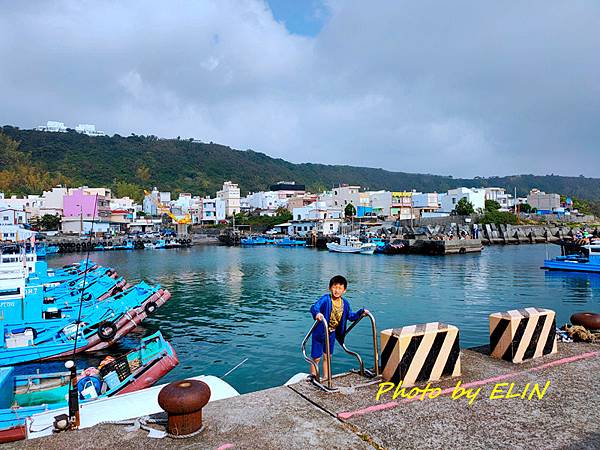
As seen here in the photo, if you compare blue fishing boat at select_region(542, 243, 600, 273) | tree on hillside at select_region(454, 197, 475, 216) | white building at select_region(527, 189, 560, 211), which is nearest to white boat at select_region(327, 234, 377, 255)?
blue fishing boat at select_region(542, 243, 600, 273)

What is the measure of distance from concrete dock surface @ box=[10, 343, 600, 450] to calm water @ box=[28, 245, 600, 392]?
254 inches

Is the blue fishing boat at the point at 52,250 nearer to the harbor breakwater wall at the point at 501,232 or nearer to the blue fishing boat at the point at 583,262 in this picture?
the harbor breakwater wall at the point at 501,232

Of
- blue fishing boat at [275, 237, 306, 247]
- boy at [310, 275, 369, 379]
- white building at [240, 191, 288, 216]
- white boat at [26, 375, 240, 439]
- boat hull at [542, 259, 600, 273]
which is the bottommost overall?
blue fishing boat at [275, 237, 306, 247]

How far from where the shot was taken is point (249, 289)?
28531 mm

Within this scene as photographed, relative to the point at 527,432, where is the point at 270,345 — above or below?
below

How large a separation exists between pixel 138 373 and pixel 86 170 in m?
135

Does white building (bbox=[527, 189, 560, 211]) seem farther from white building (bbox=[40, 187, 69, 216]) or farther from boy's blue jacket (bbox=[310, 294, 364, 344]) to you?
boy's blue jacket (bbox=[310, 294, 364, 344])

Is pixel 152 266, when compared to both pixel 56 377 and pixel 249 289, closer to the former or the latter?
pixel 249 289

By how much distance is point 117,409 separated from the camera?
7121 mm

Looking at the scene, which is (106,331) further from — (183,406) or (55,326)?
(183,406)

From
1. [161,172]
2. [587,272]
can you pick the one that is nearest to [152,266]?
[587,272]

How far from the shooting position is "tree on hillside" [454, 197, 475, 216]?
79.4 m

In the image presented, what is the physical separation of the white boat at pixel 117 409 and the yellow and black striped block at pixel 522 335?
14.0 feet

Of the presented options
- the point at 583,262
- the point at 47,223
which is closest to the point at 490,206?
the point at 583,262
